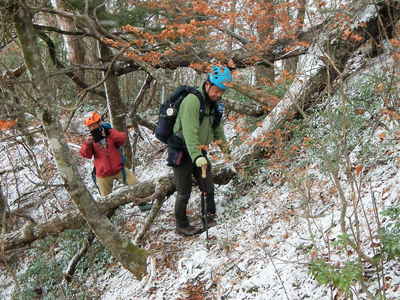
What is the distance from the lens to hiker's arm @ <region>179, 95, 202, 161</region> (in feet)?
14.4

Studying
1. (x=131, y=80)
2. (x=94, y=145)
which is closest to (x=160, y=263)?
(x=94, y=145)

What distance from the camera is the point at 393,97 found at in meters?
4.22

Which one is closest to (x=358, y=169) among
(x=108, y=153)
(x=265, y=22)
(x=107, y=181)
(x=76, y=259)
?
(x=108, y=153)

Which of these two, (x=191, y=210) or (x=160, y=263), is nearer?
(x=160, y=263)

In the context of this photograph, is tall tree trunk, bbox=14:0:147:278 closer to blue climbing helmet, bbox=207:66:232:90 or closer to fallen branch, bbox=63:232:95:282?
fallen branch, bbox=63:232:95:282

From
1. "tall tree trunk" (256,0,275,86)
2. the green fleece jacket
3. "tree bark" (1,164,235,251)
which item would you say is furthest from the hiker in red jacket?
"tall tree trunk" (256,0,275,86)

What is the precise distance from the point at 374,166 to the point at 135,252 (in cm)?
316

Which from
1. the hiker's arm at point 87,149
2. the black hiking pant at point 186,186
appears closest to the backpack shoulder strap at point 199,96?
the black hiking pant at point 186,186

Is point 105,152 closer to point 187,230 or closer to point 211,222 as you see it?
point 187,230

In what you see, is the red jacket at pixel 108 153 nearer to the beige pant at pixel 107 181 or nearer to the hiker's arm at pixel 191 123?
the beige pant at pixel 107 181

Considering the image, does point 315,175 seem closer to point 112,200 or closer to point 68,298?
point 112,200

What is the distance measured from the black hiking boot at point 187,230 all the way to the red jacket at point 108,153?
161cm

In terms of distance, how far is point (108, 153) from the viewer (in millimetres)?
6012

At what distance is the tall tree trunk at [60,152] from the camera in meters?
3.89
